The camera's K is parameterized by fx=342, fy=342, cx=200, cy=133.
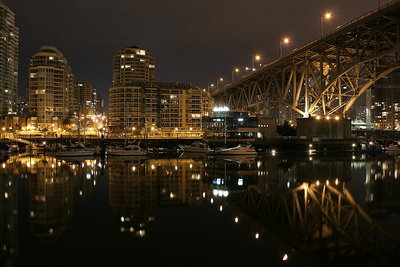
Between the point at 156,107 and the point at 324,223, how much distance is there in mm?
116434

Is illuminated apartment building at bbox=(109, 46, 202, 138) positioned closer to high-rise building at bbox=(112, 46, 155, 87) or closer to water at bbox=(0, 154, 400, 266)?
high-rise building at bbox=(112, 46, 155, 87)

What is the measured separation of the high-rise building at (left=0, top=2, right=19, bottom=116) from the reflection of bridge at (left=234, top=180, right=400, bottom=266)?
15265 centimetres

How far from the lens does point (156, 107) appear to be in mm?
127188

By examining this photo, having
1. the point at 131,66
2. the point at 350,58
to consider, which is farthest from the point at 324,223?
the point at 131,66

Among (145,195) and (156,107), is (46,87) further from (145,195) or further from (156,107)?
(145,195)

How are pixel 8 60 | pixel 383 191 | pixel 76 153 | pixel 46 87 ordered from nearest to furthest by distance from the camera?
1. pixel 383 191
2. pixel 76 153
3. pixel 46 87
4. pixel 8 60

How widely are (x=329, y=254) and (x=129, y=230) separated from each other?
7079 mm

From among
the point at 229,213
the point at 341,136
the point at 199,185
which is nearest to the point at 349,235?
the point at 229,213

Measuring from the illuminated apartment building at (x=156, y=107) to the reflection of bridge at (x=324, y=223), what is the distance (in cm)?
10390

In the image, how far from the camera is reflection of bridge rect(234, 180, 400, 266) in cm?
1034

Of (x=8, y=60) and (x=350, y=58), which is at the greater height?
(x=8, y=60)

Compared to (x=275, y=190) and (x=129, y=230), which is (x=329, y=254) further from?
(x=275, y=190)

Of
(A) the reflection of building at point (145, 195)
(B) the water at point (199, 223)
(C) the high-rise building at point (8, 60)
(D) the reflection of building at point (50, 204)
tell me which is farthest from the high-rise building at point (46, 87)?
(B) the water at point (199, 223)

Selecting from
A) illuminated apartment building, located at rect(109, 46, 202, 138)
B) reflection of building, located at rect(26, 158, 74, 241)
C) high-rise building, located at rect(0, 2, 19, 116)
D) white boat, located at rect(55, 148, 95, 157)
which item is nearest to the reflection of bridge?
reflection of building, located at rect(26, 158, 74, 241)
